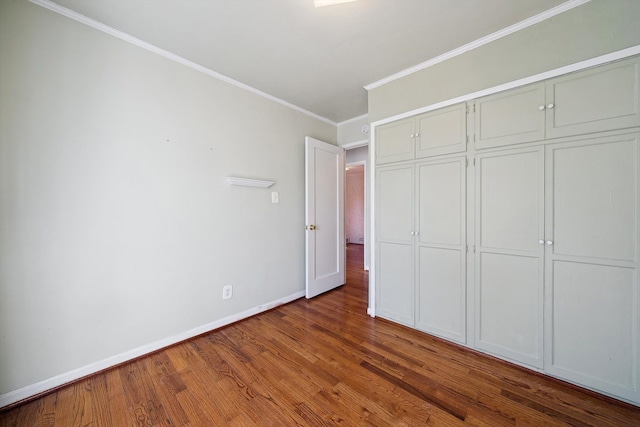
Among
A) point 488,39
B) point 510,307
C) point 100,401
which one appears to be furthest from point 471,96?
point 100,401

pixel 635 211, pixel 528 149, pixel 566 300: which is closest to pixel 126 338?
pixel 566 300

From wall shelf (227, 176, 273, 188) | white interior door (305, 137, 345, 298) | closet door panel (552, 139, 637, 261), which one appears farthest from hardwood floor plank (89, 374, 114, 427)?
closet door panel (552, 139, 637, 261)

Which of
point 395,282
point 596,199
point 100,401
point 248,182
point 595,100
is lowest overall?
point 100,401

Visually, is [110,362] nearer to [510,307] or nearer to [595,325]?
[510,307]

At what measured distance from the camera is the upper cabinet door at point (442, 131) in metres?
1.99

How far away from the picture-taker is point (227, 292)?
7.89 feet

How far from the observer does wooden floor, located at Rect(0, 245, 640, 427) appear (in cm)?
133

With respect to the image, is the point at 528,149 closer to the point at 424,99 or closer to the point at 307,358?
the point at 424,99

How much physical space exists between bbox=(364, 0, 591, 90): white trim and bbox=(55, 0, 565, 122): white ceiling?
1.7 inches

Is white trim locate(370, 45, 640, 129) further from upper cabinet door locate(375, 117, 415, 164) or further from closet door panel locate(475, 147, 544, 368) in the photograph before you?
closet door panel locate(475, 147, 544, 368)

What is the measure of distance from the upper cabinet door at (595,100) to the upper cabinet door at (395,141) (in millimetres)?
976

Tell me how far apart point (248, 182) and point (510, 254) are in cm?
246

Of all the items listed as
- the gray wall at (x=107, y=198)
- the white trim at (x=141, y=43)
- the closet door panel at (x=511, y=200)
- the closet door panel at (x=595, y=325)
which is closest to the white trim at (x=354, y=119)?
the white trim at (x=141, y=43)

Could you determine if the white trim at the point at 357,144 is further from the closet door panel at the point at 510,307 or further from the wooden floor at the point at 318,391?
the wooden floor at the point at 318,391
